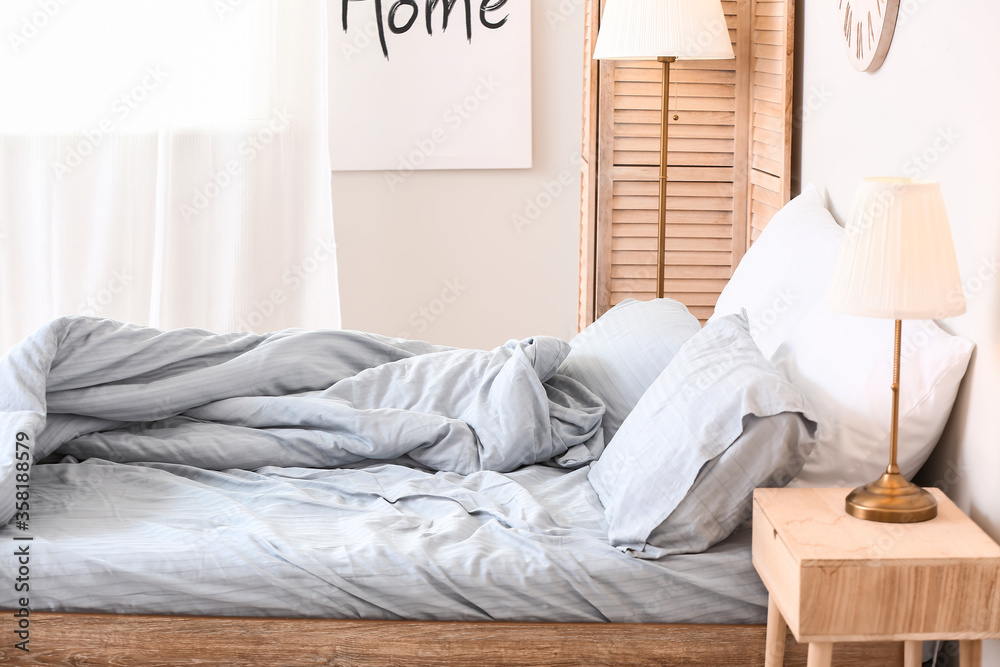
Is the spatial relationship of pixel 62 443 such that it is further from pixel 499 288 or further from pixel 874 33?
pixel 499 288

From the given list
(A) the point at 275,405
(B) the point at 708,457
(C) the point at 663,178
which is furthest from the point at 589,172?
(B) the point at 708,457

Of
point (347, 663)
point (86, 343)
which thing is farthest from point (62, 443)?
point (347, 663)

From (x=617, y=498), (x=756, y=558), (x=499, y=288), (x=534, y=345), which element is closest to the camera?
(x=756, y=558)

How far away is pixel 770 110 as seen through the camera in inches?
108

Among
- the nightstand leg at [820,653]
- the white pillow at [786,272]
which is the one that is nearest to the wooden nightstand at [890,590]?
the nightstand leg at [820,653]

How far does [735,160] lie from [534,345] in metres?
1.34

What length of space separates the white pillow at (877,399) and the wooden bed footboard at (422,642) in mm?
277

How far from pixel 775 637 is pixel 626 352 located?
2.58 feet

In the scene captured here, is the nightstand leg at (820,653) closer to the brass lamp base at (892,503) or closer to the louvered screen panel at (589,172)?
the brass lamp base at (892,503)

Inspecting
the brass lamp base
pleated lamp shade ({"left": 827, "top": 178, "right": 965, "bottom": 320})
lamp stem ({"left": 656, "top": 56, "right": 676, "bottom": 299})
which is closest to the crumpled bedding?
the brass lamp base

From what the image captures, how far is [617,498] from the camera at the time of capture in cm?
153

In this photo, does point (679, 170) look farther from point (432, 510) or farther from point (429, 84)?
point (432, 510)

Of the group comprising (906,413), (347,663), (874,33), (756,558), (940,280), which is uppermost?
(874,33)

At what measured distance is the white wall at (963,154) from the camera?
4.52 feet
